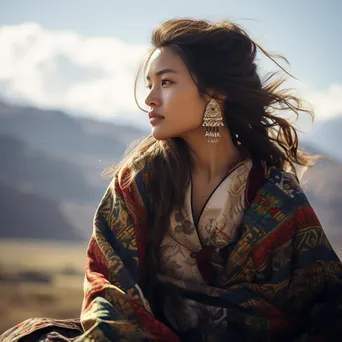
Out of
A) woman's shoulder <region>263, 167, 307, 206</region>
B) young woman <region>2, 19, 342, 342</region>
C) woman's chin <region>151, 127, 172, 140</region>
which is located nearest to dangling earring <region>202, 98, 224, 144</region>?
young woman <region>2, 19, 342, 342</region>

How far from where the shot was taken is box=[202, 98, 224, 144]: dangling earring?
2.79 meters

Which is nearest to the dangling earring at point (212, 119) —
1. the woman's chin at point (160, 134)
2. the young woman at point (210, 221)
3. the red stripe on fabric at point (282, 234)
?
the young woman at point (210, 221)

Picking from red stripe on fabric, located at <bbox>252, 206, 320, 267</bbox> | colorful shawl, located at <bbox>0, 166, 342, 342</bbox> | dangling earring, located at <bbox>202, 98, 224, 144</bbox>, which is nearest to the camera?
colorful shawl, located at <bbox>0, 166, 342, 342</bbox>

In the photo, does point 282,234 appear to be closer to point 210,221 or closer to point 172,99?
point 210,221

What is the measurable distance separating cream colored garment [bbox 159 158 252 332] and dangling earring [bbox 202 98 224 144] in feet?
0.80

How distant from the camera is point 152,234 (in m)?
2.69

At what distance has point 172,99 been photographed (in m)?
2.70

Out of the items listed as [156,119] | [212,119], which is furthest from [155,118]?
[212,119]

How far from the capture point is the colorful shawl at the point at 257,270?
7.83 feet

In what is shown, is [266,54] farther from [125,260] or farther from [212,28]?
[125,260]

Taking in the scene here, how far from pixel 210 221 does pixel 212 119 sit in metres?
0.53

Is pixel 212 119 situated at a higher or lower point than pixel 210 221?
higher

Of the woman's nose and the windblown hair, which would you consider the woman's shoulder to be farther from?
the woman's nose

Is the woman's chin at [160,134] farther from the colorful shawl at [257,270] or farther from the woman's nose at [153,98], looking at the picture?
the colorful shawl at [257,270]
